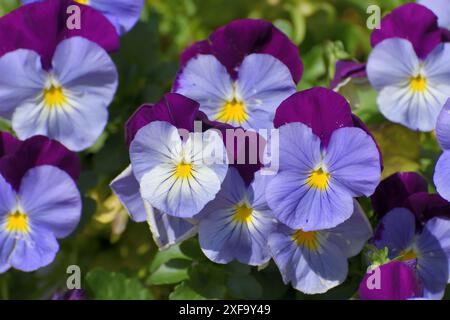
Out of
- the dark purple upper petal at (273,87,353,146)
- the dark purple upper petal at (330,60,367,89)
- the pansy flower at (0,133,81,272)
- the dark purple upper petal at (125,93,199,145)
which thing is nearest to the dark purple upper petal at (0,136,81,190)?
the pansy flower at (0,133,81,272)

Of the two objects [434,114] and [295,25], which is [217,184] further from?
[295,25]

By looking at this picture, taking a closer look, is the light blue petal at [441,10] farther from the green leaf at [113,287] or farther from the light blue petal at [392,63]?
the green leaf at [113,287]

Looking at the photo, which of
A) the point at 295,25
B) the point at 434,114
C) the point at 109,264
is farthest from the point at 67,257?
the point at 434,114

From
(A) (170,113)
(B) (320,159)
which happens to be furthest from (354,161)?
(A) (170,113)

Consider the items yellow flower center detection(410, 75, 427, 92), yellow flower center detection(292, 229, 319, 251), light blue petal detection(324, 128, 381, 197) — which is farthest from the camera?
yellow flower center detection(410, 75, 427, 92)

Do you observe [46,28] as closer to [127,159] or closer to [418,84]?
[127,159]

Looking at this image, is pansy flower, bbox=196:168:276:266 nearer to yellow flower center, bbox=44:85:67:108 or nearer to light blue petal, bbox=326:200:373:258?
light blue petal, bbox=326:200:373:258
